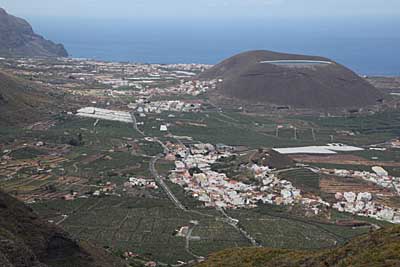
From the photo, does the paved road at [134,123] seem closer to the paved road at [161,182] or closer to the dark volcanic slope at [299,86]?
the paved road at [161,182]

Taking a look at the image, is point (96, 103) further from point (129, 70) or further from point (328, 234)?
point (328, 234)

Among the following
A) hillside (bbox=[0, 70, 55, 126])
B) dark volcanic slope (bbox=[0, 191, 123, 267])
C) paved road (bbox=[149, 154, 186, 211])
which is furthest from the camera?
hillside (bbox=[0, 70, 55, 126])

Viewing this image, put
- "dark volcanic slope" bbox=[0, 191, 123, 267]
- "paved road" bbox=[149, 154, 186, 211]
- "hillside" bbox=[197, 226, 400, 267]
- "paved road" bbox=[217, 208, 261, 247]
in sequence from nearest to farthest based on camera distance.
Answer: "hillside" bbox=[197, 226, 400, 267]
"dark volcanic slope" bbox=[0, 191, 123, 267]
"paved road" bbox=[217, 208, 261, 247]
"paved road" bbox=[149, 154, 186, 211]

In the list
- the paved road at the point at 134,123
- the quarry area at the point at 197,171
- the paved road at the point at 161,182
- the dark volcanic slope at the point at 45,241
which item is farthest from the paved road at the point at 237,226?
the paved road at the point at 134,123

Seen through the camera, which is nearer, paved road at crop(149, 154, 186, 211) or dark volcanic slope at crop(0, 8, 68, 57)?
paved road at crop(149, 154, 186, 211)

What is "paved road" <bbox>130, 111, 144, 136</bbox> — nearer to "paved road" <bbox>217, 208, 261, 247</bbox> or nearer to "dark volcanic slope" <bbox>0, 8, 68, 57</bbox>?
"paved road" <bbox>217, 208, 261, 247</bbox>

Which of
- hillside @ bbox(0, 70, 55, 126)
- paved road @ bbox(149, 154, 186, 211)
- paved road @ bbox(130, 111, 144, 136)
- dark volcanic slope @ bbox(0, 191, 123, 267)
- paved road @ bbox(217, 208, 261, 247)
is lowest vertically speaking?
paved road @ bbox(130, 111, 144, 136)

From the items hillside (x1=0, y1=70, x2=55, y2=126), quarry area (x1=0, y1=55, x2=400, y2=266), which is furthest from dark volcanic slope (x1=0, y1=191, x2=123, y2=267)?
hillside (x1=0, y1=70, x2=55, y2=126)

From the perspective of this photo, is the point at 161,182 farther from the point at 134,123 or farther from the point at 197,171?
the point at 134,123
